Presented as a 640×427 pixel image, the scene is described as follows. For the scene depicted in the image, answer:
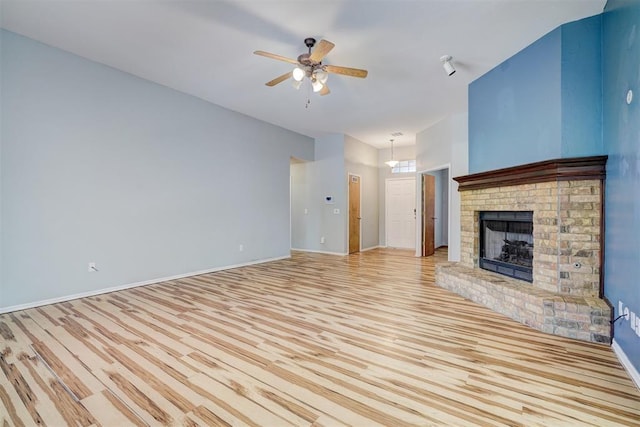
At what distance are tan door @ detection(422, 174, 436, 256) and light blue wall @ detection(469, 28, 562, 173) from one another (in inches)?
107

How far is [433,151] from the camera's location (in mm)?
6191

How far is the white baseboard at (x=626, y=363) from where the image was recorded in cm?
185

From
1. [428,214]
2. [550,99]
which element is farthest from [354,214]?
[550,99]

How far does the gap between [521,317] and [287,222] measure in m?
4.89

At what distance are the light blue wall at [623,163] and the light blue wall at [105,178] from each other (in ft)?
17.1

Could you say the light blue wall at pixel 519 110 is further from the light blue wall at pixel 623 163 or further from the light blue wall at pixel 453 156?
the light blue wall at pixel 453 156

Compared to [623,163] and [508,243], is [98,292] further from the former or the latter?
[623,163]

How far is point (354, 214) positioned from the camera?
748 centimetres

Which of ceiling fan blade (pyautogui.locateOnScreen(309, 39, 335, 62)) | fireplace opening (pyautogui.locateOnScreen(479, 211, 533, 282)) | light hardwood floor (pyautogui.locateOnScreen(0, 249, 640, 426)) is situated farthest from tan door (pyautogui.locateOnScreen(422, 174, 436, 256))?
ceiling fan blade (pyautogui.locateOnScreen(309, 39, 335, 62))

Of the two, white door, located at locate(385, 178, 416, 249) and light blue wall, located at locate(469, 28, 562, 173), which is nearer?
light blue wall, located at locate(469, 28, 562, 173)

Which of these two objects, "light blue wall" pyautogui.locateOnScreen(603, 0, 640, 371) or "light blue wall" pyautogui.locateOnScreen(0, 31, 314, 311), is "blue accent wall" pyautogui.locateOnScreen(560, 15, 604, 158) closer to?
"light blue wall" pyautogui.locateOnScreen(603, 0, 640, 371)

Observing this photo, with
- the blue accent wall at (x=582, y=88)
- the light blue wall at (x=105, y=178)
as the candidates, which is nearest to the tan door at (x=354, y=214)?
the light blue wall at (x=105, y=178)

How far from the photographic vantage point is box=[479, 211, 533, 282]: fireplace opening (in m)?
3.23

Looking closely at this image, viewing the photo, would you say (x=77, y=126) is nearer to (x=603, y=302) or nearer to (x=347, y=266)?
(x=347, y=266)
